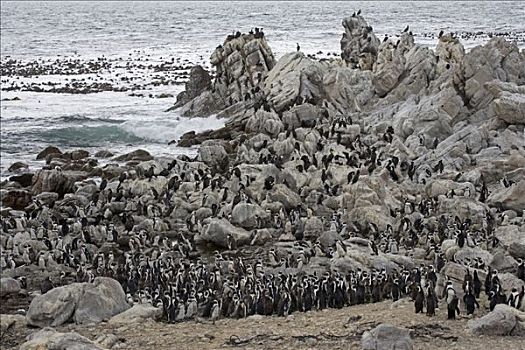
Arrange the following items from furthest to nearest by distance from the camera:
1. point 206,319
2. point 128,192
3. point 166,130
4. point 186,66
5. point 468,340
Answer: point 186,66
point 166,130
point 128,192
point 206,319
point 468,340

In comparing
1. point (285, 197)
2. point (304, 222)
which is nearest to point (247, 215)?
point (304, 222)

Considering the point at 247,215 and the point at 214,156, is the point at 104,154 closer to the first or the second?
the point at 214,156

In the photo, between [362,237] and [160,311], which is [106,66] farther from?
[160,311]

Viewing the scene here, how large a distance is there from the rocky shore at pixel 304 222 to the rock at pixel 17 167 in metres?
0.11

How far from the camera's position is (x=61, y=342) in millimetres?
11680

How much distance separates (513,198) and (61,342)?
15.2m

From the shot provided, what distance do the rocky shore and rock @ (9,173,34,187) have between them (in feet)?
0.32

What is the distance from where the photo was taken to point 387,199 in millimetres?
23594

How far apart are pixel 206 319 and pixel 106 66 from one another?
182 ft

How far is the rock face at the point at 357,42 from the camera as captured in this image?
4453 cm

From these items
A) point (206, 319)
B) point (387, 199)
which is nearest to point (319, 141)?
point (387, 199)

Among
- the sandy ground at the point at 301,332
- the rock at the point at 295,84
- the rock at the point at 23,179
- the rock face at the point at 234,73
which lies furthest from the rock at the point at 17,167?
the sandy ground at the point at 301,332

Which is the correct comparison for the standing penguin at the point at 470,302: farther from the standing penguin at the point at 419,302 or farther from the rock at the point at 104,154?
the rock at the point at 104,154

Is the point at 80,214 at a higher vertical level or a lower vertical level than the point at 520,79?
lower
